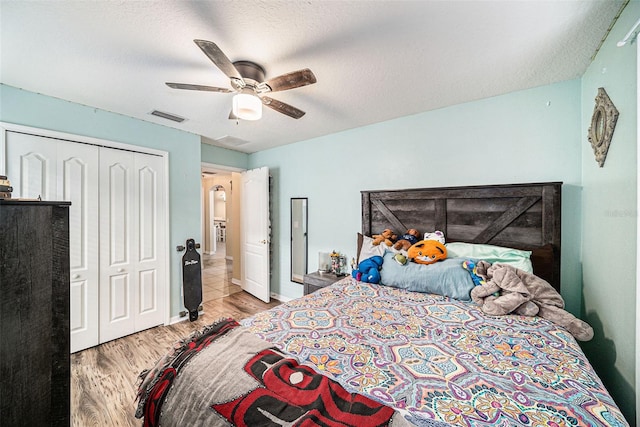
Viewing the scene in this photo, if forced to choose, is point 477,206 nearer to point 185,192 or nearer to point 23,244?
point 23,244

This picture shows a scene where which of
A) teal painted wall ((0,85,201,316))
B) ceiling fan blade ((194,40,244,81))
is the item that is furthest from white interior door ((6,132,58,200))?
ceiling fan blade ((194,40,244,81))

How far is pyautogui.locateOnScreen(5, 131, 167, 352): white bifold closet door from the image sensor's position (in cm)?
219

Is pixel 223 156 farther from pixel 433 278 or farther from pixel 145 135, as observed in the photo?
pixel 433 278

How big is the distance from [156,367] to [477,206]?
2.61 metres

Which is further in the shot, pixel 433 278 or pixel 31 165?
pixel 31 165

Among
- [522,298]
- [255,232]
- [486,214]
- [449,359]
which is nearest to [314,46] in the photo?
[449,359]

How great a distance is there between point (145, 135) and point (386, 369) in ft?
10.8

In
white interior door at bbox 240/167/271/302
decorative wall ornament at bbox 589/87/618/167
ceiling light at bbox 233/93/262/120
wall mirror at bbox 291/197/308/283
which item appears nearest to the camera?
decorative wall ornament at bbox 589/87/618/167

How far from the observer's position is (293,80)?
151 cm

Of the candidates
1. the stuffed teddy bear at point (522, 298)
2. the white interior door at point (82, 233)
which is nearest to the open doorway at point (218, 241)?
the white interior door at point (82, 233)

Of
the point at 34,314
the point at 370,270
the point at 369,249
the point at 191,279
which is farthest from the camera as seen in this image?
the point at 191,279

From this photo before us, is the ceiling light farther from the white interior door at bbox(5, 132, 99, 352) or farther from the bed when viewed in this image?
the white interior door at bbox(5, 132, 99, 352)

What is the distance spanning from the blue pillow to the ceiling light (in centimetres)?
172

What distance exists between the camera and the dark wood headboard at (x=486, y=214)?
193cm
